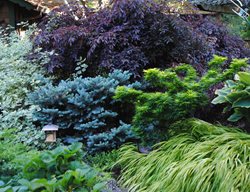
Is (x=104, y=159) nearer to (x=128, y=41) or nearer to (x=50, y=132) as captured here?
(x=50, y=132)

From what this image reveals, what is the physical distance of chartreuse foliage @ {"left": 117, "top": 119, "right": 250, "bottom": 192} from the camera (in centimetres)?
269

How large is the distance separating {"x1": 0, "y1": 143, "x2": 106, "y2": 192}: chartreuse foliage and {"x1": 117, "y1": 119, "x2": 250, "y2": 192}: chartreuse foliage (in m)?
0.50

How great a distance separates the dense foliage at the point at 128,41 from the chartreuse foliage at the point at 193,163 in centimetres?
149

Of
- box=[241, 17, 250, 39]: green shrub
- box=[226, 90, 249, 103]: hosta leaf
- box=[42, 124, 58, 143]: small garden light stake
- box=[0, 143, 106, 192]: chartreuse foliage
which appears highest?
box=[226, 90, 249, 103]: hosta leaf

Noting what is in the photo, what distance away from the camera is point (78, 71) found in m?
4.86

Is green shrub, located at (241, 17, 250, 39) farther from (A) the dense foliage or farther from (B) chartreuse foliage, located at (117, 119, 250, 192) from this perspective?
(B) chartreuse foliage, located at (117, 119, 250, 192)

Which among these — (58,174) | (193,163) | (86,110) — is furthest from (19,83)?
(193,163)

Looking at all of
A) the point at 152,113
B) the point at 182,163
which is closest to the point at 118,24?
the point at 152,113

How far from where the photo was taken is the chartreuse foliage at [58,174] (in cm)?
247

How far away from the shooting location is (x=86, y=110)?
4.21 meters

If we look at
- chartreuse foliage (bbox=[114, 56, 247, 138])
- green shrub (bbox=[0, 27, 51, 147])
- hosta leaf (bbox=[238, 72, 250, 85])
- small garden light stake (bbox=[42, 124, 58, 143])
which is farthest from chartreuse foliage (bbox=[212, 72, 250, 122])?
green shrub (bbox=[0, 27, 51, 147])

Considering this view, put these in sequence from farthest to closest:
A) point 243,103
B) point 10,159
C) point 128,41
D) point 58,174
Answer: point 128,41 < point 243,103 < point 10,159 < point 58,174

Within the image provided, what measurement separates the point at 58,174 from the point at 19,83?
2502 millimetres

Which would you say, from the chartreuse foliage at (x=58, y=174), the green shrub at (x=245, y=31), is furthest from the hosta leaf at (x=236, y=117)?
the green shrub at (x=245, y=31)
